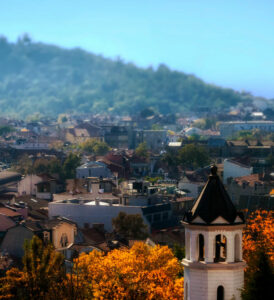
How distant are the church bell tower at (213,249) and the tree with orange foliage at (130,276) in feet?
26.2

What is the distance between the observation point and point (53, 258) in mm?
29703

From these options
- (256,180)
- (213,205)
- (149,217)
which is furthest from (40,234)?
(213,205)

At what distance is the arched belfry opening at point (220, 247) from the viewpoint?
1590 centimetres

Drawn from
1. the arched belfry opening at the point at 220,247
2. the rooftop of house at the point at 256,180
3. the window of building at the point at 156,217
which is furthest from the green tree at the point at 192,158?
the arched belfry opening at the point at 220,247

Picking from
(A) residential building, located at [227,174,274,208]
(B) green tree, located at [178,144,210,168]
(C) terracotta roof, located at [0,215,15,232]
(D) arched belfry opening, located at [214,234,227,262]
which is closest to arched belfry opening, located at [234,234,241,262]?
(D) arched belfry opening, located at [214,234,227,262]

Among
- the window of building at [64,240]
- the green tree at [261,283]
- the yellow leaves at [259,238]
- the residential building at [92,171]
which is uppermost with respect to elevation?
the green tree at [261,283]

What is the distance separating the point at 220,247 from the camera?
1602 centimetres

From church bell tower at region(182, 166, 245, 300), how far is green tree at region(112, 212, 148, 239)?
Result: 28.2m

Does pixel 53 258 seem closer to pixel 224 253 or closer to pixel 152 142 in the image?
pixel 224 253

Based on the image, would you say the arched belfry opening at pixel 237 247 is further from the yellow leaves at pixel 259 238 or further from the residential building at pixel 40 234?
the residential building at pixel 40 234

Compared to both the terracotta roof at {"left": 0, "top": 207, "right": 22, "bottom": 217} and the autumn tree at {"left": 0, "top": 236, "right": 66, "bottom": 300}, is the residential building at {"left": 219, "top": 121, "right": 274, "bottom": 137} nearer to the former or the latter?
the terracotta roof at {"left": 0, "top": 207, "right": 22, "bottom": 217}

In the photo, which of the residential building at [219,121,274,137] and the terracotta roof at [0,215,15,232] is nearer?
the terracotta roof at [0,215,15,232]

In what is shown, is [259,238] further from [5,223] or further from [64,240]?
[5,223]

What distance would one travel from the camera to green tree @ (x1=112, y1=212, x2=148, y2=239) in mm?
44659
